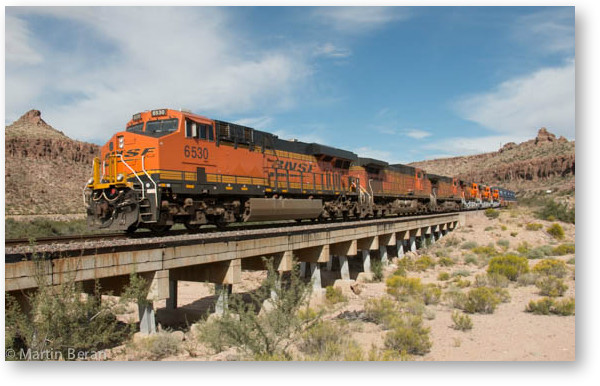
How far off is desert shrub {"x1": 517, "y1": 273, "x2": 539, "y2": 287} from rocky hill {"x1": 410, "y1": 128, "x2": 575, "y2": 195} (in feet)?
99.7

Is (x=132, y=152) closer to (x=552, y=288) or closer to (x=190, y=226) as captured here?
(x=190, y=226)

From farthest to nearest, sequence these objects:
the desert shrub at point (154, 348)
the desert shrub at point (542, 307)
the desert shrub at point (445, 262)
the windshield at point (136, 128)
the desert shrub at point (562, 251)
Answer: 1. the desert shrub at point (445, 262)
2. the desert shrub at point (562, 251)
3. the windshield at point (136, 128)
4. the desert shrub at point (542, 307)
5. the desert shrub at point (154, 348)

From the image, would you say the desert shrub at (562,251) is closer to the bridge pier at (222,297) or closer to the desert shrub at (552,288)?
the desert shrub at (552,288)

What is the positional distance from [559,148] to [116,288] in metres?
68.8

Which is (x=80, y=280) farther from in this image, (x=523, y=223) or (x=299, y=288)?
(x=523, y=223)

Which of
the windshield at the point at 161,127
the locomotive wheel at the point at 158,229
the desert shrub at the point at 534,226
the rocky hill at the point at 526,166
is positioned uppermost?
the rocky hill at the point at 526,166

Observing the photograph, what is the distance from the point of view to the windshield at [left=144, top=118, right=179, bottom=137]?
1169 centimetres

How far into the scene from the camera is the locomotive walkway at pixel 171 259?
6.30 m

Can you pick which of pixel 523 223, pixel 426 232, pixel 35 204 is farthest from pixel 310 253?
pixel 35 204

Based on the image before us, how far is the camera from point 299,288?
8.46 metres

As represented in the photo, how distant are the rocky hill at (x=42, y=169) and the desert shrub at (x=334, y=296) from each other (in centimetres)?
2792

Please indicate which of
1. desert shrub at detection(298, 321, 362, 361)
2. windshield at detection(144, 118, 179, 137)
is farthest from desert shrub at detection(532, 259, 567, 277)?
windshield at detection(144, 118, 179, 137)

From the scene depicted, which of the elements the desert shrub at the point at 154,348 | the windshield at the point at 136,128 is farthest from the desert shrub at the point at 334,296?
the windshield at the point at 136,128

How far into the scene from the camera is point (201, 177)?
12.1 meters
